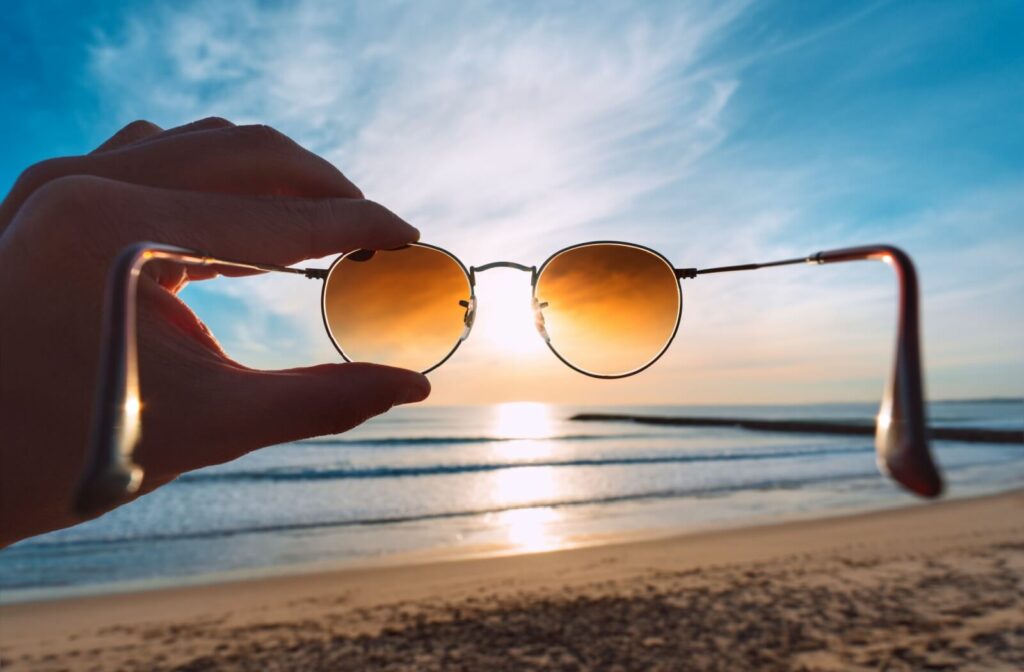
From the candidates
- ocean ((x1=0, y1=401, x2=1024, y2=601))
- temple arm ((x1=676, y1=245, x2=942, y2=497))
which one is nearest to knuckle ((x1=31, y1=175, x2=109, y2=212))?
temple arm ((x1=676, y1=245, x2=942, y2=497))

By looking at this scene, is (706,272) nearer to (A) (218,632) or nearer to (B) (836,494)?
(A) (218,632)

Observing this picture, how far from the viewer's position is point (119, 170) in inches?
56.6

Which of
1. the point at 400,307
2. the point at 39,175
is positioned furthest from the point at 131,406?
the point at 400,307

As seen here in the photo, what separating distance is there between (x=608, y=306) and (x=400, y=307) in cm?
82

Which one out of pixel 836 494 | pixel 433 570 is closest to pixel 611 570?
pixel 433 570

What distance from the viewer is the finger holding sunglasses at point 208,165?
1442 mm

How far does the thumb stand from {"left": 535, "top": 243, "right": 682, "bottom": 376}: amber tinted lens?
985 millimetres

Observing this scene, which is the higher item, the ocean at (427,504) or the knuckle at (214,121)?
the knuckle at (214,121)

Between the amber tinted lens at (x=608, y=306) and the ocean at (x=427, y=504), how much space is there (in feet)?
14.2

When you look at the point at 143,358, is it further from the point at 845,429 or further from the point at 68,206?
the point at 845,429

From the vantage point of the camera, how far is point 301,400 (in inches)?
56.1

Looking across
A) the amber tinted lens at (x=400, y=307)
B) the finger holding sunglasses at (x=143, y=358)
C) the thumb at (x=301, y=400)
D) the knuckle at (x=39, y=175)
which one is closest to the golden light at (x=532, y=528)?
the amber tinted lens at (x=400, y=307)

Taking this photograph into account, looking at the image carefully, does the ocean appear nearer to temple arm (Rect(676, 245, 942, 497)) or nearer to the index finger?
temple arm (Rect(676, 245, 942, 497))

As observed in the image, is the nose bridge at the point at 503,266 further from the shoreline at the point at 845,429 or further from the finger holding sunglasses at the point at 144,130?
the shoreline at the point at 845,429
